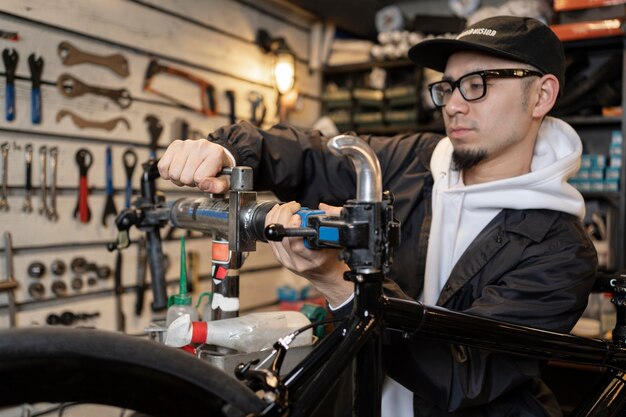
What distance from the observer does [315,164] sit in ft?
5.36

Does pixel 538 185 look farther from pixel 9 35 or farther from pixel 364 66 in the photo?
pixel 364 66

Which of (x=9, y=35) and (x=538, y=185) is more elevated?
(x=9, y=35)

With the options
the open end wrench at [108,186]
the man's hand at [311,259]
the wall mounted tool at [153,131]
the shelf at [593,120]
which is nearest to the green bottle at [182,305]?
the man's hand at [311,259]

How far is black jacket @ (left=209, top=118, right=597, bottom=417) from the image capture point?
1062 millimetres

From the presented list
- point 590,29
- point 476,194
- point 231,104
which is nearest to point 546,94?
point 476,194

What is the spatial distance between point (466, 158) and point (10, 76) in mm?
1522

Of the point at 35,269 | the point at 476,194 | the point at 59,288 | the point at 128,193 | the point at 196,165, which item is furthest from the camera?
the point at 128,193

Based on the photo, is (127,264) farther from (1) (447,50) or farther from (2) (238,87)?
(1) (447,50)

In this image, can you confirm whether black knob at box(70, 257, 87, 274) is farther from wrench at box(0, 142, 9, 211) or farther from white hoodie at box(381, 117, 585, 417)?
white hoodie at box(381, 117, 585, 417)

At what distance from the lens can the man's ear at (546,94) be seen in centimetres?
148

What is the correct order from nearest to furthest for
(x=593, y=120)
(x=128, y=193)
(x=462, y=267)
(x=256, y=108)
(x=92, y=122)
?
(x=462, y=267) < (x=92, y=122) < (x=128, y=193) < (x=593, y=120) < (x=256, y=108)

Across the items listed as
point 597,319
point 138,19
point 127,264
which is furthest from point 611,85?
point 127,264

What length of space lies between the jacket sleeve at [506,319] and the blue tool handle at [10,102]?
159 cm

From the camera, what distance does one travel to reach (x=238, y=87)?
10.1 feet
